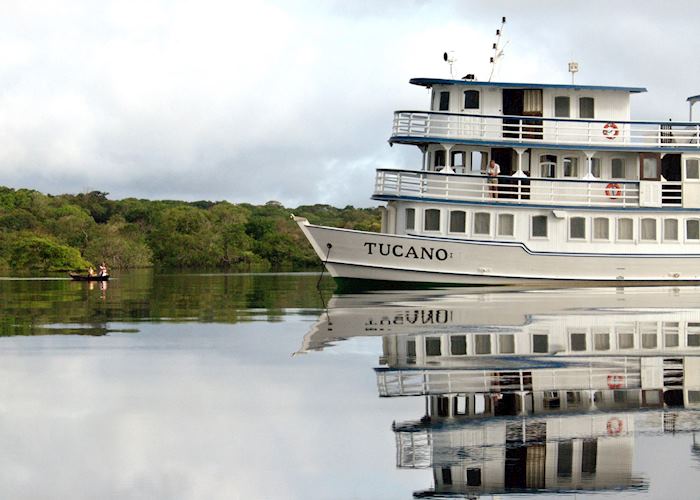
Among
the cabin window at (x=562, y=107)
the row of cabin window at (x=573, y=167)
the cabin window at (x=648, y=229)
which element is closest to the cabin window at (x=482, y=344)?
the row of cabin window at (x=573, y=167)

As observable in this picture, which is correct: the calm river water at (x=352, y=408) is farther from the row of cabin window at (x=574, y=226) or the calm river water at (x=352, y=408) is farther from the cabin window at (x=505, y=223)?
the cabin window at (x=505, y=223)

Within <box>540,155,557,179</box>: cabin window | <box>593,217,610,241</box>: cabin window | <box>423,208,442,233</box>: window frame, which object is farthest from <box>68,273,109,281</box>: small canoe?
<box>593,217,610,241</box>: cabin window

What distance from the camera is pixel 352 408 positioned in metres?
9.38

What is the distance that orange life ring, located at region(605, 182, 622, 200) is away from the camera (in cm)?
3419

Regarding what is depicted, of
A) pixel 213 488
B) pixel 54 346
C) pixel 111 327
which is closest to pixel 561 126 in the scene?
pixel 111 327

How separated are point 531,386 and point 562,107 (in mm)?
25060

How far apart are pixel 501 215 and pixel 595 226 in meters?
3.15

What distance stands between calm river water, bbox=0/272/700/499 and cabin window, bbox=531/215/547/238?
49.8ft

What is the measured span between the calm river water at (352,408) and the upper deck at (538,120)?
15.5m

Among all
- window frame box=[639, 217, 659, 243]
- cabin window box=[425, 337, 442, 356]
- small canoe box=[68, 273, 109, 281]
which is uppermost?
window frame box=[639, 217, 659, 243]

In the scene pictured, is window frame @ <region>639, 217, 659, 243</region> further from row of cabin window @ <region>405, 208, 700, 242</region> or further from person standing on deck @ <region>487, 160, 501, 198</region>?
person standing on deck @ <region>487, 160, 501, 198</region>

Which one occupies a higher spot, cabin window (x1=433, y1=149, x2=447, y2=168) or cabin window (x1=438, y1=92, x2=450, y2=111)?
cabin window (x1=438, y1=92, x2=450, y2=111)

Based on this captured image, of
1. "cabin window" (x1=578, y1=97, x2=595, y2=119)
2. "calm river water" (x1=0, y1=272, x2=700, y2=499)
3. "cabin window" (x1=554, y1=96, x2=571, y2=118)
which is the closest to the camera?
"calm river water" (x1=0, y1=272, x2=700, y2=499)

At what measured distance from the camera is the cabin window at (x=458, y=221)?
3316cm
